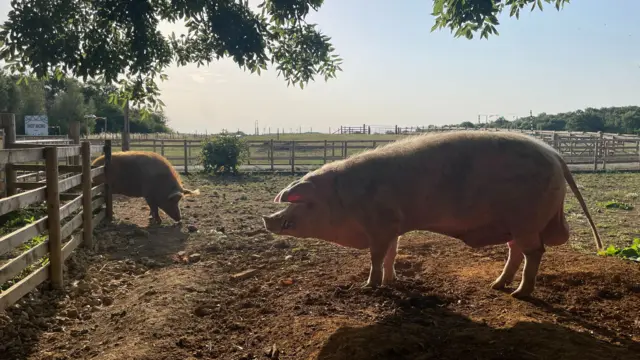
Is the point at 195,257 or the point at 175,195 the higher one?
the point at 175,195

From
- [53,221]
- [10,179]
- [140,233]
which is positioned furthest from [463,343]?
[10,179]

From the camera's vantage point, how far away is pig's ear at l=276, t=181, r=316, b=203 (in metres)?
5.17

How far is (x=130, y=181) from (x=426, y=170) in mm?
7382

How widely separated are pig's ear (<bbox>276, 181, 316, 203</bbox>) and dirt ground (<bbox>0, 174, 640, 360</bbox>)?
936mm

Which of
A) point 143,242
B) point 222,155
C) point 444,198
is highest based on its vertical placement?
point 444,198

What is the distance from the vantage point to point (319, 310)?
4.44m

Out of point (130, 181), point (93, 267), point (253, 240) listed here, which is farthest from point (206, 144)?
point (93, 267)

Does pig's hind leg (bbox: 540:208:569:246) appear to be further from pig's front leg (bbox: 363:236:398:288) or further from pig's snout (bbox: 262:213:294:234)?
pig's snout (bbox: 262:213:294:234)

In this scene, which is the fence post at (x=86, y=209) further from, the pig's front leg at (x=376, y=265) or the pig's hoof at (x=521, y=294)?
the pig's hoof at (x=521, y=294)

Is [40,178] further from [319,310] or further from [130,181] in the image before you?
[319,310]

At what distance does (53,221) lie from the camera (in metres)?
5.27

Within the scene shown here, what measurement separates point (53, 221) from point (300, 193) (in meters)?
2.64

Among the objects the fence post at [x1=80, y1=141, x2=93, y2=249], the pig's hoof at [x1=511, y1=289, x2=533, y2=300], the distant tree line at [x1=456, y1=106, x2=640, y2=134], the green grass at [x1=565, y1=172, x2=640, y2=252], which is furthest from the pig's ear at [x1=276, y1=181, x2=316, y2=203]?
the distant tree line at [x1=456, y1=106, x2=640, y2=134]

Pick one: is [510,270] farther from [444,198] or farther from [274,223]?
[274,223]
